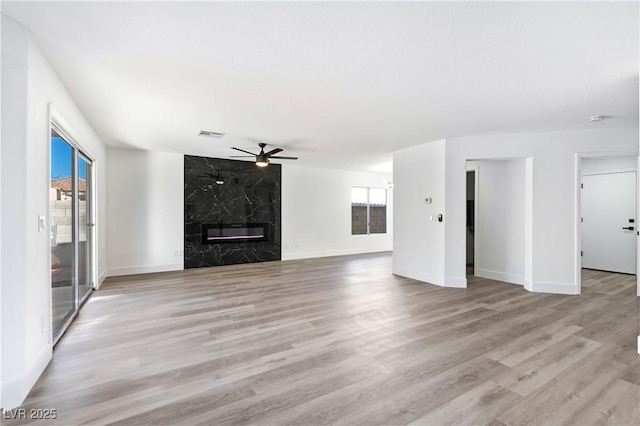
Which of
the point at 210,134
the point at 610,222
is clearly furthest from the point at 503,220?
the point at 210,134

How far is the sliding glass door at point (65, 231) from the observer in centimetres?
300

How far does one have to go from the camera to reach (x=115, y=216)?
5.76 m

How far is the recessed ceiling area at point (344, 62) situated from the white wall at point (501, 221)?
3.58 ft

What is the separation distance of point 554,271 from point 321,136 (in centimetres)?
417

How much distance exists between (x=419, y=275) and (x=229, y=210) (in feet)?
14.7

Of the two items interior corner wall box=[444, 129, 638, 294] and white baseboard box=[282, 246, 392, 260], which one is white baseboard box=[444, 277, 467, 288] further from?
white baseboard box=[282, 246, 392, 260]

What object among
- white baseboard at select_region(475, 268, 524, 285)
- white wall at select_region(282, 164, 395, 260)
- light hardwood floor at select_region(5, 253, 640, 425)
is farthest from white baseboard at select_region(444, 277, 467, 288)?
white wall at select_region(282, 164, 395, 260)

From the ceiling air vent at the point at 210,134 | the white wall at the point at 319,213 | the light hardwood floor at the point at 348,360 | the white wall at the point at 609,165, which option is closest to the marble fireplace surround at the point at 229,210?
the white wall at the point at 319,213

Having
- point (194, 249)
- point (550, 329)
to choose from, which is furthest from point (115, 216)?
point (550, 329)

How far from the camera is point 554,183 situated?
4.45m

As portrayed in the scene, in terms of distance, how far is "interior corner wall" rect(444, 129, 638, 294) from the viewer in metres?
4.31

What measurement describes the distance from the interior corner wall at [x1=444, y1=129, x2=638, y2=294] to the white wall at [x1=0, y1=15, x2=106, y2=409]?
528 cm

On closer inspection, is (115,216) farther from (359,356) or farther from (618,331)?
(618,331)

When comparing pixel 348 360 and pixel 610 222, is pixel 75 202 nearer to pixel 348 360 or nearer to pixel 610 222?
pixel 348 360
